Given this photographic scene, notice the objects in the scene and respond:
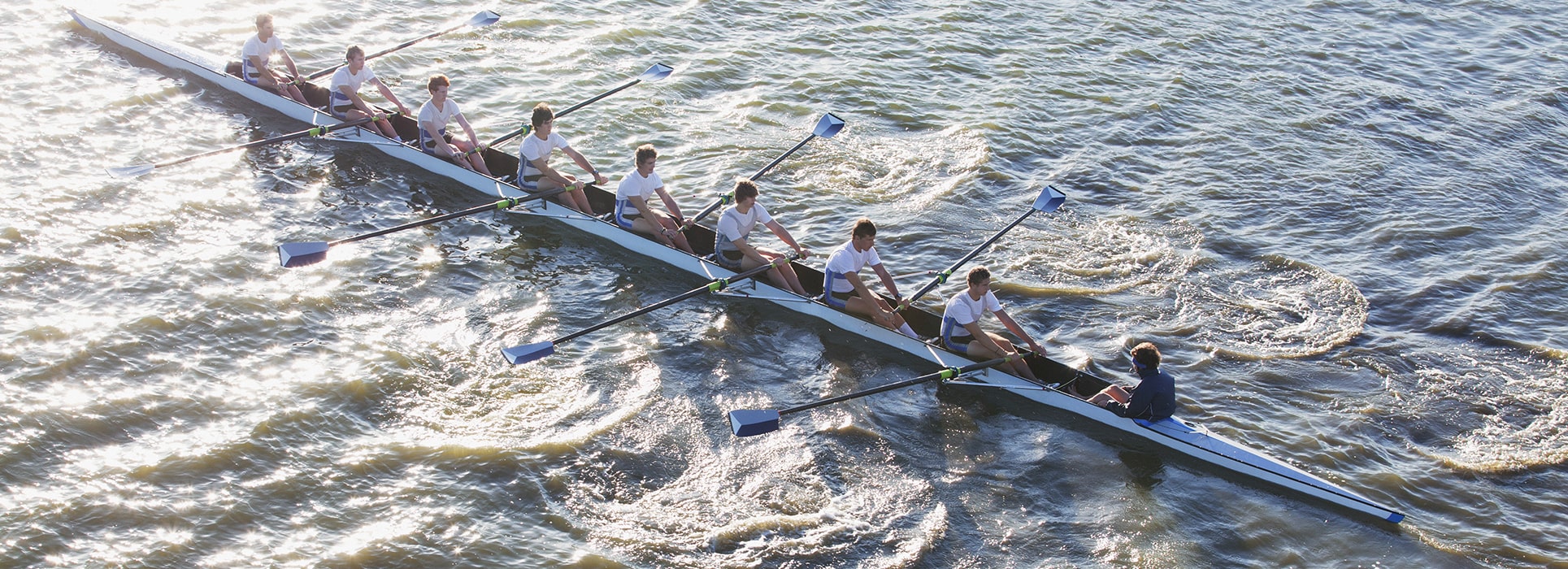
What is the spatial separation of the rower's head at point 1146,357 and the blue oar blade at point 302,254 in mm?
9054

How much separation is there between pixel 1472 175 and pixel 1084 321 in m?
8.76

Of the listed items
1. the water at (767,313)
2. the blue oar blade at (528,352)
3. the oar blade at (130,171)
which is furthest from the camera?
the oar blade at (130,171)

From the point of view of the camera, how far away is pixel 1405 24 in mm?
24125

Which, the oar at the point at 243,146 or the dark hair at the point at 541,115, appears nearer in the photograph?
the oar at the point at 243,146

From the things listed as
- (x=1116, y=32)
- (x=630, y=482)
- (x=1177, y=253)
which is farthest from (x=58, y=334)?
(x=1116, y=32)

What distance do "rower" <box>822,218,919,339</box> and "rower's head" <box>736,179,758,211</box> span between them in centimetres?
125

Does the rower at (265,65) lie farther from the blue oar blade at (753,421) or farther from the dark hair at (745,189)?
the blue oar blade at (753,421)

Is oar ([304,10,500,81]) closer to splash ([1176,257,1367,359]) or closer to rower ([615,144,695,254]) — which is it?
rower ([615,144,695,254])

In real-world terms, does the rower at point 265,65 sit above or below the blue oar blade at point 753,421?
above

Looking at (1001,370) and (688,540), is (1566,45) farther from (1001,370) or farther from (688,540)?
(688,540)

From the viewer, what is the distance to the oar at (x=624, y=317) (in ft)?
36.7

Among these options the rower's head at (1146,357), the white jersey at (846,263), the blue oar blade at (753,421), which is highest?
the white jersey at (846,263)

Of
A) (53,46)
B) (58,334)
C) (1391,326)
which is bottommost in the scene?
(1391,326)

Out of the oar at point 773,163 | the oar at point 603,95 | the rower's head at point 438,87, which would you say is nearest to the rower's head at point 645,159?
the oar at point 773,163
